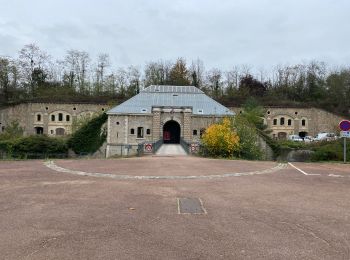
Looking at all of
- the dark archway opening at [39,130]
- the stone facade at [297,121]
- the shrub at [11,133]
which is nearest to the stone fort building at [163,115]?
the shrub at [11,133]

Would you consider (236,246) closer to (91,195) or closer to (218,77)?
(91,195)

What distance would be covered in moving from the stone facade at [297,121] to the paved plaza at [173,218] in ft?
149

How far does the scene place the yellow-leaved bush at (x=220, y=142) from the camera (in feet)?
69.4

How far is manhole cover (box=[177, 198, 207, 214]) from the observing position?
620cm

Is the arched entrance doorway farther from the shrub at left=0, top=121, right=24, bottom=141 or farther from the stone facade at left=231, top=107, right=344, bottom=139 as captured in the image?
the stone facade at left=231, top=107, right=344, bottom=139

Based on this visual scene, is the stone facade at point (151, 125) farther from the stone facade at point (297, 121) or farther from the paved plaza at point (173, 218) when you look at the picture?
the paved plaza at point (173, 218)

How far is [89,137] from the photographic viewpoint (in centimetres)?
3569

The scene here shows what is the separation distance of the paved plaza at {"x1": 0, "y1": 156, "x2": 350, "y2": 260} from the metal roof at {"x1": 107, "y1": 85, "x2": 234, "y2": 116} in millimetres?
28016

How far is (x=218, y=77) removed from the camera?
219 ft

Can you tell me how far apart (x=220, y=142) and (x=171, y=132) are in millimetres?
20687

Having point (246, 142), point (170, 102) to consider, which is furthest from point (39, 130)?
point (246, 142)

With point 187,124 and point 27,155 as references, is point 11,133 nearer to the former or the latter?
point 27,155

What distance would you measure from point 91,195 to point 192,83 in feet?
188

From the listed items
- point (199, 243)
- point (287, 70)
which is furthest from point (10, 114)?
point (199, 243)
